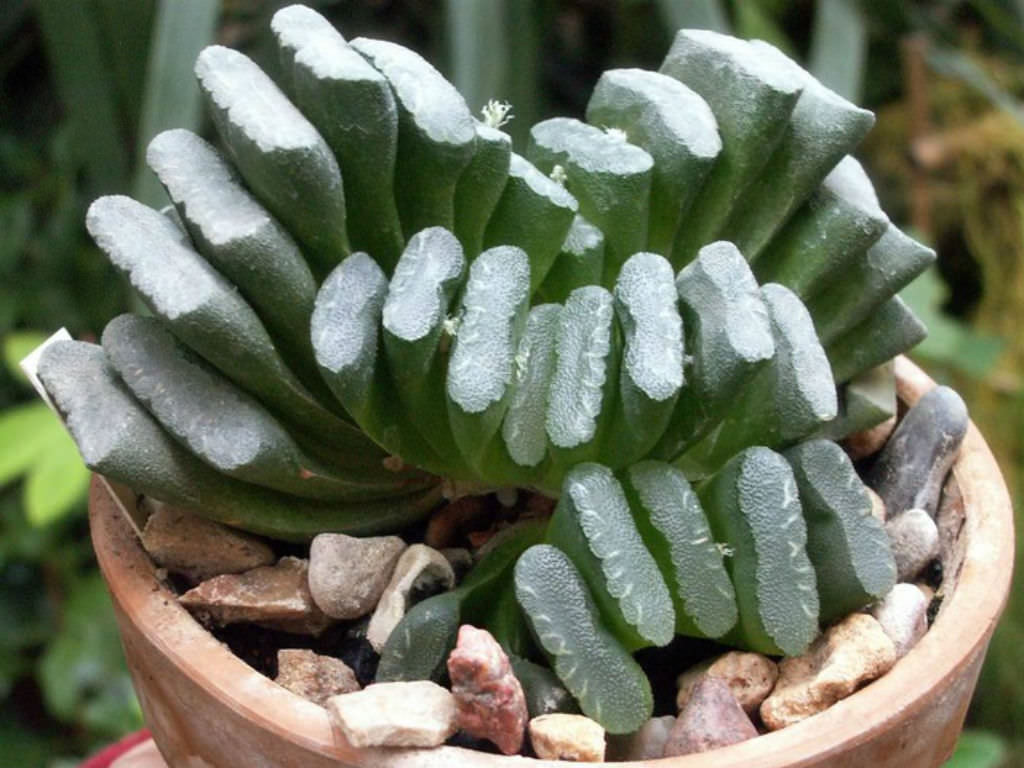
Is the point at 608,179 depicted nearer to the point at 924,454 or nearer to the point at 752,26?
the point at 924,454

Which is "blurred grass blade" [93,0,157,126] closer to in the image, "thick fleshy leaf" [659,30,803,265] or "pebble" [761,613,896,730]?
"thick fleshy leaf" [659,30,803,265]

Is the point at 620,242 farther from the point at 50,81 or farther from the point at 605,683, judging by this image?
the point at 50,81

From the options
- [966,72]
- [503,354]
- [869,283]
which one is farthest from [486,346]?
[966,72]

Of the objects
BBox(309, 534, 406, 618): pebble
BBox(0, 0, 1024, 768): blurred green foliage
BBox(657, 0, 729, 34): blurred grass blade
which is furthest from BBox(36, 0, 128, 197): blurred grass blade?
BBox(309, 534, 406, 618): pebble

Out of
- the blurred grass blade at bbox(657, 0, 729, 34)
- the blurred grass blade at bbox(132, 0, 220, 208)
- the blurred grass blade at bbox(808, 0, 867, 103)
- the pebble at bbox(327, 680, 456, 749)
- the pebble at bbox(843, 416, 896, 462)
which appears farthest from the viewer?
the blurred grass blade at bbox(808, 0, 867, 103)

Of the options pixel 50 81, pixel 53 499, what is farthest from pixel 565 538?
pixel 50 81

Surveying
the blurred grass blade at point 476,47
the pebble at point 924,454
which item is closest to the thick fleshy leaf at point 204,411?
the pebble at point 924,454

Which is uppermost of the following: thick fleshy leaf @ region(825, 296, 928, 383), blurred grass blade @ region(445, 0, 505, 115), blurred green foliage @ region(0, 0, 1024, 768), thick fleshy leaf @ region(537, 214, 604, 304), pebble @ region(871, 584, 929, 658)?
thick fleshy leaf @ region(537, 214, 604, 304)
